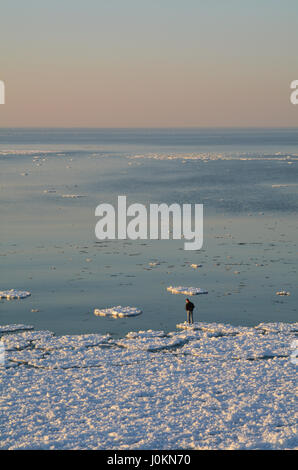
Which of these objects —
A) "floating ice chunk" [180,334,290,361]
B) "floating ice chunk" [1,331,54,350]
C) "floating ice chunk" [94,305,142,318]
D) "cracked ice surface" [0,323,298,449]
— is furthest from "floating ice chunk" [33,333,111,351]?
"floating ice chunk" [180,334,290,361]

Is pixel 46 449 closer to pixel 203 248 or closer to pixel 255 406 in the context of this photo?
pixel 255 406

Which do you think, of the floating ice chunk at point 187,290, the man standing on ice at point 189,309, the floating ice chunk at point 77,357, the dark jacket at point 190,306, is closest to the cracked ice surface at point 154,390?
the floating ice chunk at point 77,357

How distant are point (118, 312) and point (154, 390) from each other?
8641 millimetres

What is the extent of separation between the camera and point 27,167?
347 ft

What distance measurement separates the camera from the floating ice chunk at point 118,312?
28328 millimetres

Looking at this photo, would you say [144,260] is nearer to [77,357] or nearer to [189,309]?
[189,309]

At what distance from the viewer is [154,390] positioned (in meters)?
20.0

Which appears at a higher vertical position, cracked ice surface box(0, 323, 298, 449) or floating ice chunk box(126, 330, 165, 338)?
floating ice chunk box(126, 330, 165, 338)

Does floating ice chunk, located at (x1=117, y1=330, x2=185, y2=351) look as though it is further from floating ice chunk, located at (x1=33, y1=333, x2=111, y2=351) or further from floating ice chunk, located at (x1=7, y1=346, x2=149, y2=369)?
floating ice chunk, located at (x1=33, y1=333, x2=111, y2=351)

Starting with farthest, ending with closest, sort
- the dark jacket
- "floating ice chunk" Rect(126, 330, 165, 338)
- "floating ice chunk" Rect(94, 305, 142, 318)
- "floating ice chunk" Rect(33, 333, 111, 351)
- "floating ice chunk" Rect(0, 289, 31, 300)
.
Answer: "floating ice chunk" Rect(0, 289, 31, 300) → "floating ice chunk" Rect(94, 305, 142, 318) → the dark jacket → "floating ice chunk" Rect(126, 330, 165, 338) → "floating ice chunk" Rect(33, 333, 111, 351)

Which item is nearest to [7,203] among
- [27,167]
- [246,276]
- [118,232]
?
[118,232]

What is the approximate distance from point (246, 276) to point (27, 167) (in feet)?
253

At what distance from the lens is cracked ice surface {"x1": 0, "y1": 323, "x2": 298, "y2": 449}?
55.3 ft

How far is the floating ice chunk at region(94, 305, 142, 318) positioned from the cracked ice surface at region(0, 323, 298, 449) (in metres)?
2.67
